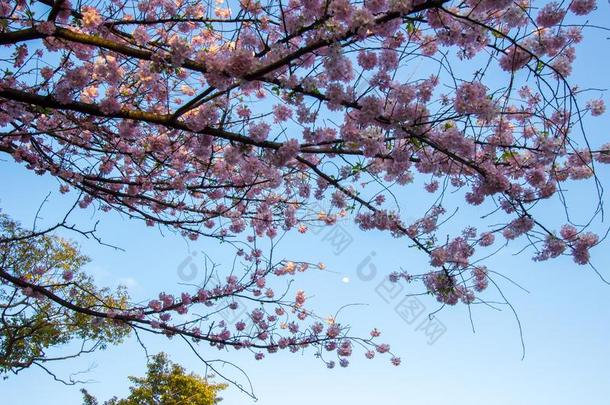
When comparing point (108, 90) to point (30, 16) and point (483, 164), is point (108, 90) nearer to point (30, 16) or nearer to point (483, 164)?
point (30, 16)

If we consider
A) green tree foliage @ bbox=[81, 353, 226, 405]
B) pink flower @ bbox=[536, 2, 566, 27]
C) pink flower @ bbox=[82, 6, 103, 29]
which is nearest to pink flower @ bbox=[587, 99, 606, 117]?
pink flower @ bbox=[536, 2, 566, 27]

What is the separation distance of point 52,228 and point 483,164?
408cm

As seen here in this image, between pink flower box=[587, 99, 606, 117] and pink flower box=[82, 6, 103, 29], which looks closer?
pink flower box=[82, 6, 103, 29]

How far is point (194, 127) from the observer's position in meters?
3.19

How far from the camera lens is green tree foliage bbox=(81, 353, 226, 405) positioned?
15.5 metres

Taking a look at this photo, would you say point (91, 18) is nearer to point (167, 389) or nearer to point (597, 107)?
point (597, 107)

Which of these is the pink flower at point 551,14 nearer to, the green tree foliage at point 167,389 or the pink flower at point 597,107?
the pink flower at point 597,107

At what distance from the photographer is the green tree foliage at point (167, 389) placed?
15.5m

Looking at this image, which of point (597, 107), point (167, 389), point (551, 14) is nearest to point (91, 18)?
point (551, 14)

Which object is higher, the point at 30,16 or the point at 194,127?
the point at 30,16

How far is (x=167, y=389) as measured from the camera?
1573cm

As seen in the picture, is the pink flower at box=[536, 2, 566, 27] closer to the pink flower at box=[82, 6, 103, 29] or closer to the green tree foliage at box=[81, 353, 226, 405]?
the pink flower at box=[82, 6, 103, 29]

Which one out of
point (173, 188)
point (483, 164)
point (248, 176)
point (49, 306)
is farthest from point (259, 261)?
point (49, 306)

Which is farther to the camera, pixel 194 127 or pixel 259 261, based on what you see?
pixel 259 261
